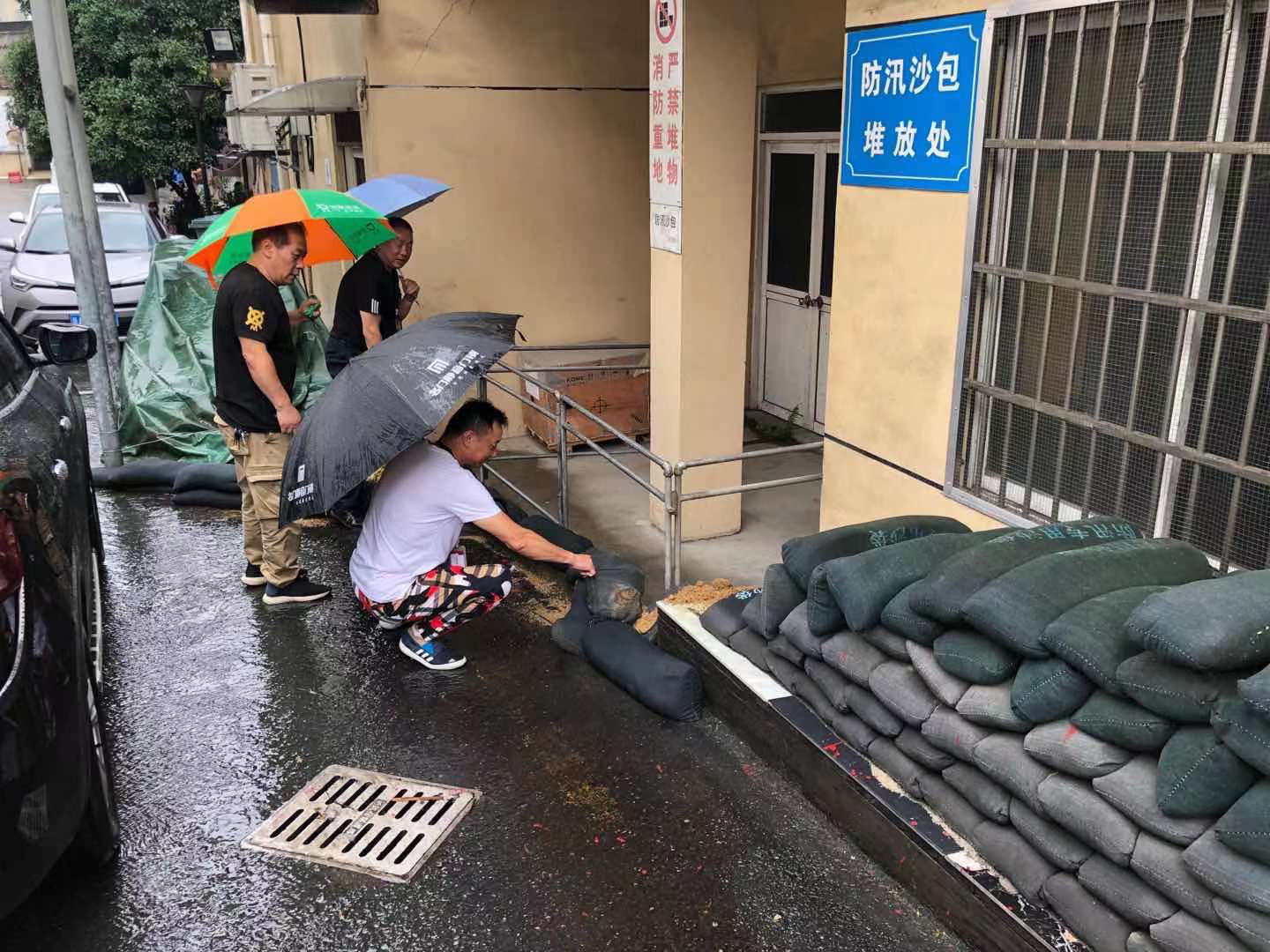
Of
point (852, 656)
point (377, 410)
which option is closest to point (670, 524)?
point (377, 410)

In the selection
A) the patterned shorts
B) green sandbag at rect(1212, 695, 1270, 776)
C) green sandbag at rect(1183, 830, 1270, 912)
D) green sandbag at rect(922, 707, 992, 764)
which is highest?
green sandbag at rect(1212, 695, 1270, 776)

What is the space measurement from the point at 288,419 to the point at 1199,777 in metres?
3.99

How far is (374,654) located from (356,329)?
8.03ft

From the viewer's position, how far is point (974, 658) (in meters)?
2.78

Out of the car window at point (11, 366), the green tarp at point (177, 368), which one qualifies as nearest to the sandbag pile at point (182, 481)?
the green tarp at point (177, 368)

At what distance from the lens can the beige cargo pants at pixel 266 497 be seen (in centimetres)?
507

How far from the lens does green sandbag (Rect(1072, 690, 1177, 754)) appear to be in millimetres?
2357

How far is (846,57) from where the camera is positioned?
4.48 meters

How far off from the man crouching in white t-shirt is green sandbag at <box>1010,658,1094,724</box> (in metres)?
2.05

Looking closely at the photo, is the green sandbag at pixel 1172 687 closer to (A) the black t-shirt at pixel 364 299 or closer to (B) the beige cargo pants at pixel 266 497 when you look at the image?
(B) the beige cargo pants at pixel 266 497

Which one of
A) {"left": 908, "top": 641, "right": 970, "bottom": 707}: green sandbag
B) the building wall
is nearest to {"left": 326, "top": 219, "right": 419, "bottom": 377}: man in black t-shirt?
the building wall

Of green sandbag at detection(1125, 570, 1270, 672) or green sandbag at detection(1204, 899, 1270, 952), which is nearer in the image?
green sandbag at detection(1204, 899, 1270, 952)

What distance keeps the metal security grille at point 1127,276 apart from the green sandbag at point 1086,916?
3.97ft

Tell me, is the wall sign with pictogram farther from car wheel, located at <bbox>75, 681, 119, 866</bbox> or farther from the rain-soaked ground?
car wheel, located at <bbox>75, 681, 119, 866</bbox>
